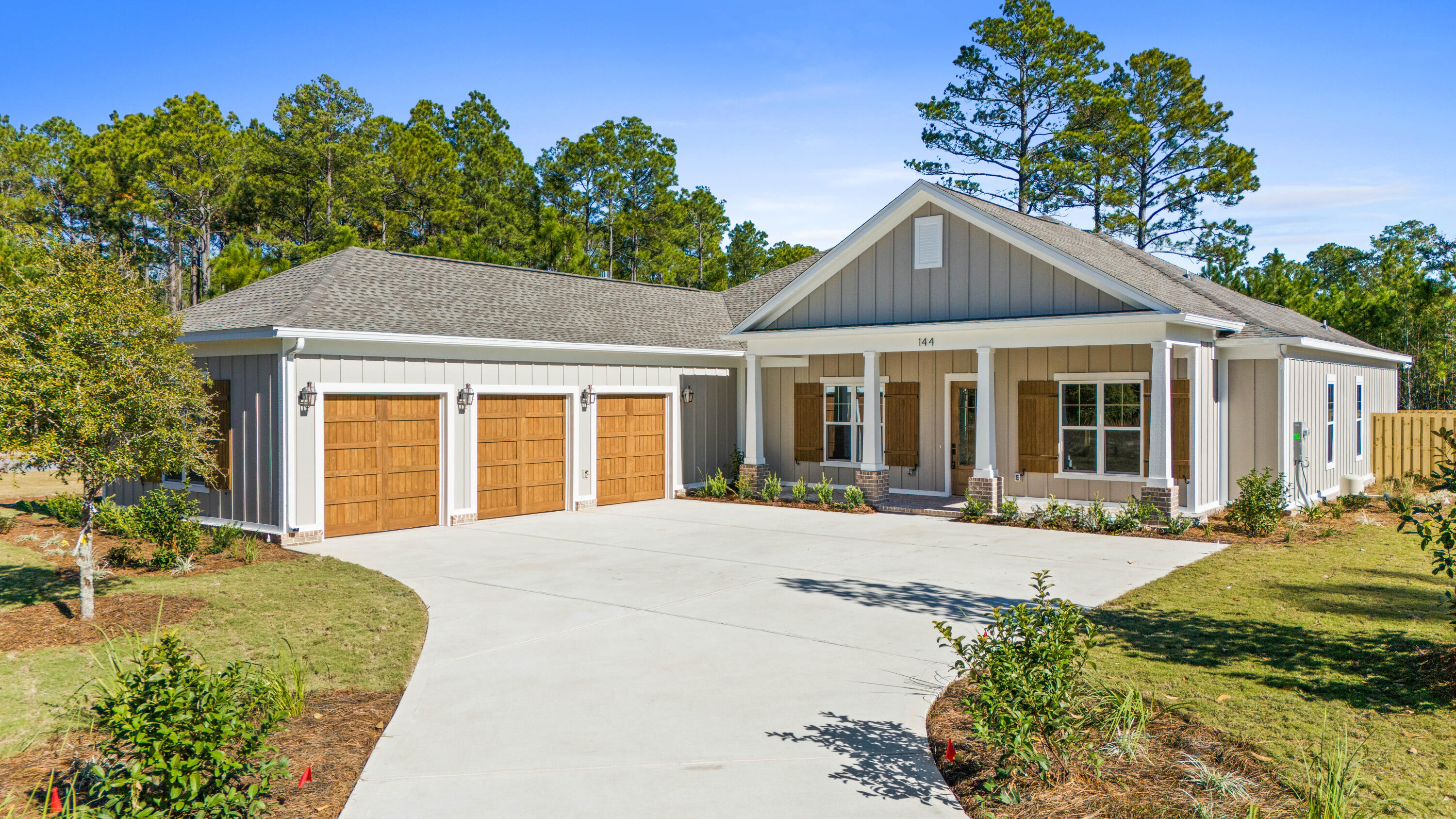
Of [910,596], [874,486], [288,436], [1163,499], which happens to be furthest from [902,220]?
[288,436]

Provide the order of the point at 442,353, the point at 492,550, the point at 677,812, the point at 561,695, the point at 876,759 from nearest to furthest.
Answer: the point at 677,812, the point at 876,759, the point at 561,695, the point at 492,550, the point at 442,353

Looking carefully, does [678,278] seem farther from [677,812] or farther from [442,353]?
[677,812]

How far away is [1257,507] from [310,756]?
13.0m

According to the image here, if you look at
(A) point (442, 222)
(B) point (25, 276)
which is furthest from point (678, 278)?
(B) point (25, 276)

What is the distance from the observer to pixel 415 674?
661 centimetres

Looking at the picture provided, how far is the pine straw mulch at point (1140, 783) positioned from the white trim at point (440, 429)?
A: 10.3 metres

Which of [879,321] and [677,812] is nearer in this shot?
[677,812]

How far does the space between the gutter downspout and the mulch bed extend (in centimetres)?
780

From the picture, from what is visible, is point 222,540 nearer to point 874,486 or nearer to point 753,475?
point 753,475

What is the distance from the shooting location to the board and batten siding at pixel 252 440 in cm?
1281

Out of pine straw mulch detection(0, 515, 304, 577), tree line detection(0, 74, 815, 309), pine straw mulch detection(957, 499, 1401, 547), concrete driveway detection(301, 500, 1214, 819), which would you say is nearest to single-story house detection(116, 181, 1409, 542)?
pine straw mulch detection(957, 499, 1401, 547)

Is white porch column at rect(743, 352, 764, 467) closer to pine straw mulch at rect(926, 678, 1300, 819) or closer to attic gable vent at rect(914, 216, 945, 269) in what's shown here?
attic gable vent at rect(914, 216, 945, 269)

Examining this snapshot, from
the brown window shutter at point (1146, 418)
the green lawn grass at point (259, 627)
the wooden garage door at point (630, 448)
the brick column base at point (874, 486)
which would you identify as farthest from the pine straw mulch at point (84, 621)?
the brown window shutter at point (1146, 418)

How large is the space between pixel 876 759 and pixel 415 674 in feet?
11.5
